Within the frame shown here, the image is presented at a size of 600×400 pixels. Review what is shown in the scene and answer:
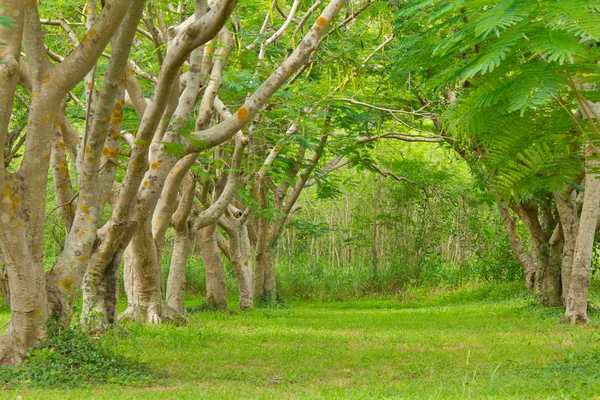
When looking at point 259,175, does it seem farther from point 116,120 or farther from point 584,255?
point 116,120

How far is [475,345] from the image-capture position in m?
9.58

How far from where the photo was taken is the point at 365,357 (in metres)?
8.61

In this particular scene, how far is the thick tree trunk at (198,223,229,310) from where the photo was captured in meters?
14.6

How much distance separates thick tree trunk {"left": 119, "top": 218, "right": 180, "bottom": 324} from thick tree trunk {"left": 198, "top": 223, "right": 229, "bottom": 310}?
3234mm

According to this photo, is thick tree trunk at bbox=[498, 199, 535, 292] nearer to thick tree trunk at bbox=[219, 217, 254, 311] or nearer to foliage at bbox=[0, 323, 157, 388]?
thick tree trunk at bbox=[219, 217, 254, 311]

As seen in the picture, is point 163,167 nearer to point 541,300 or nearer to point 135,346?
point 135,346

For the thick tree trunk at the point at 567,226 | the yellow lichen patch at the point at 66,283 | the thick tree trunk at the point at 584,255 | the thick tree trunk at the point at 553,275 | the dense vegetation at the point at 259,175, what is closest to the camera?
the dense vegetation at the point at 259,175

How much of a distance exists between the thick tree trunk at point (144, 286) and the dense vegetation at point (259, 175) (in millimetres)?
33

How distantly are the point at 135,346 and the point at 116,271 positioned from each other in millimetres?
1057

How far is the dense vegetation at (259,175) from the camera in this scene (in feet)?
16.2

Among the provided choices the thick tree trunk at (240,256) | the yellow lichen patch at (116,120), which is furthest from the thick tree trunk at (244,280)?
the yellow lichen patch at (116,120)

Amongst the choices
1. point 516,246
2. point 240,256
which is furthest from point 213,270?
point 516,246

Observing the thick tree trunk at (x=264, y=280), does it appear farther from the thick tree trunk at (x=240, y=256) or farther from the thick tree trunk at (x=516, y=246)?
the thick tree trunk at (x=516, y=246)

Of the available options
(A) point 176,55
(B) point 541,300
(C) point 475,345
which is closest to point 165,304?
(C) point 475,345
